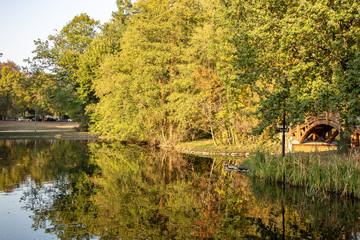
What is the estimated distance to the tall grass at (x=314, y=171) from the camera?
1218cm

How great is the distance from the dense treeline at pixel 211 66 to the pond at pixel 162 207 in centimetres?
374

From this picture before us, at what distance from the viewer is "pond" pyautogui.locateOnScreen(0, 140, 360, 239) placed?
8734 millimetres

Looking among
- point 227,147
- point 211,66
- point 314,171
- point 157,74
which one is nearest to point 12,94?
point 157,74

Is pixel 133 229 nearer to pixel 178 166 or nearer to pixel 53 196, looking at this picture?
pixel 53 196

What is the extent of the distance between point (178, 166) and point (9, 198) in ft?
34.4

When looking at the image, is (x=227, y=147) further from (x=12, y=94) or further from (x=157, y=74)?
(x=12, y=94)

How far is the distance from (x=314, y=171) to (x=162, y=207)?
655 cm

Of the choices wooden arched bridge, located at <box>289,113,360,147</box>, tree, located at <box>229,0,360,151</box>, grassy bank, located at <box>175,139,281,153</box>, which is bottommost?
grassy bank, located at <box>175,139,281,153</box>

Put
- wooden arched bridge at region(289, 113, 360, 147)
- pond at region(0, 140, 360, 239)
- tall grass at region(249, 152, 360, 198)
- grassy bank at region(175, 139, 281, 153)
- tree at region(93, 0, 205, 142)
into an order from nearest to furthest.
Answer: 1. pond at region(0, 140, 360, 239)
2. tall grass at region(249, 152, 360, 198)
3. wooden arched bridge at region(289, 113, 360, 147)
4. grassy bank at region(175, 139, 281, 153)
5. tree at region(93, 0, 205, 142)

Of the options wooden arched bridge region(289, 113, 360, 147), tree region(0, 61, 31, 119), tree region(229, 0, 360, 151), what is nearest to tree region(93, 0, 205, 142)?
wooden arched bridge region(289, 113, 360, 147)

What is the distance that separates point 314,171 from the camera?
13.2 meters

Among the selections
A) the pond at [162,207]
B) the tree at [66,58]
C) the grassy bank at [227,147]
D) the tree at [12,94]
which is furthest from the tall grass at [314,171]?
the tree at [12,94]

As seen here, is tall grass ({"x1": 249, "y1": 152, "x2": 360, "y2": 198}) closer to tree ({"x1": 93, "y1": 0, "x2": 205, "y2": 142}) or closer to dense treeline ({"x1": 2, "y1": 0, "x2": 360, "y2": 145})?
dense treeline ({"x1": 2, "y1": 0, "x2": 360, "y2": 145})

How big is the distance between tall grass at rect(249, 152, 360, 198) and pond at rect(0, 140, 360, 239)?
52 centimetres
